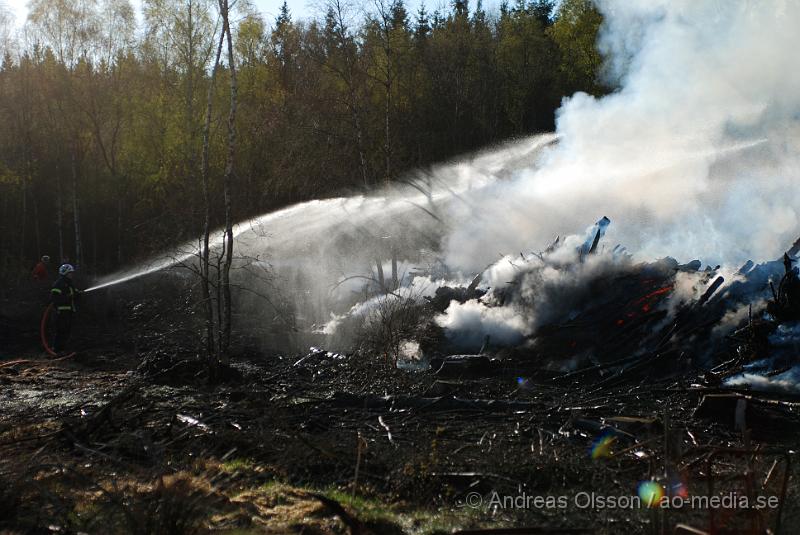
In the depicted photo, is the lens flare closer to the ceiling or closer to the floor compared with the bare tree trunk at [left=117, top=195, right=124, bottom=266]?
closer to the floor

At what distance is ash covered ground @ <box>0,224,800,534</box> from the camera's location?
547cm

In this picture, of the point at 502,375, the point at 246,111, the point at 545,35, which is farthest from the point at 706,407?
the point at 545,35

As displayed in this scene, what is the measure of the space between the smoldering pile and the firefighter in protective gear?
6.64 m

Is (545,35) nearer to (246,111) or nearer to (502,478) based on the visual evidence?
(246,111)

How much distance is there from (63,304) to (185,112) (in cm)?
1609

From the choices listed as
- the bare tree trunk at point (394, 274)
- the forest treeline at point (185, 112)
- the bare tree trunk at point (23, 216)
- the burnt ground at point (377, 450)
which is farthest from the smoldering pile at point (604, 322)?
the bare tree trunk at point (23, 216)

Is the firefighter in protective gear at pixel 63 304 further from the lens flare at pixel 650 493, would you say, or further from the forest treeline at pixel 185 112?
the lens flare at pixel 650 493

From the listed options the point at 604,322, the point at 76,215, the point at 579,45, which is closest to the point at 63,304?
the point at 604,322

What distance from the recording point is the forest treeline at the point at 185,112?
27906 mm

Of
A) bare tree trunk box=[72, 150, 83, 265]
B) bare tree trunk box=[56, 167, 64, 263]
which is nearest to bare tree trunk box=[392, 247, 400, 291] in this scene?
bare tree trunk box=[72, 150, 83, 265]

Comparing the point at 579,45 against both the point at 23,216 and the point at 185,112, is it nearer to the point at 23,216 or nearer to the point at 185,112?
the point at 185,112

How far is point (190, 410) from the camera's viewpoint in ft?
31.8

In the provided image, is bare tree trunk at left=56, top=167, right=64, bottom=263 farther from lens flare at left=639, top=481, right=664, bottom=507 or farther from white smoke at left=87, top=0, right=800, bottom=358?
lens flare at left=639, top=481, right=664, bottom=507

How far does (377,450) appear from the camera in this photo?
7.66 metres
